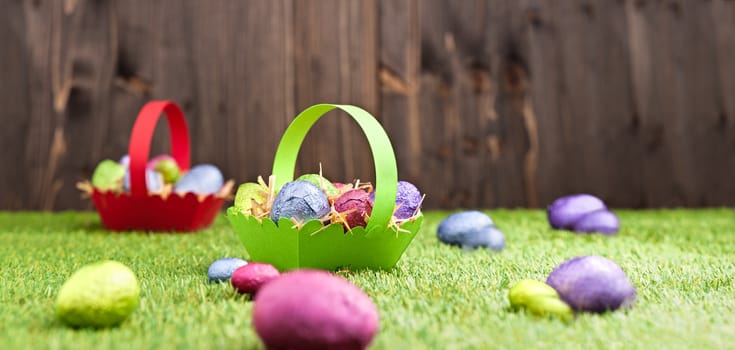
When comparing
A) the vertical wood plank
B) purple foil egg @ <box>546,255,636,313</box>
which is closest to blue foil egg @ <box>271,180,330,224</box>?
purple foil egg @ <box>546,255,636,313</box>

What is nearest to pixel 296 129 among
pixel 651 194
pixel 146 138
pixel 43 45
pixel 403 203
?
pixel 403 203

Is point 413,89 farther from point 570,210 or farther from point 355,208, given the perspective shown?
point 355,208

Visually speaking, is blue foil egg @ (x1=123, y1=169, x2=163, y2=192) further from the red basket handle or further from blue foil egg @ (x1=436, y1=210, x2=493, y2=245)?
blue foil egg @ (x1=436, y1=210, x2=493, y2=245)

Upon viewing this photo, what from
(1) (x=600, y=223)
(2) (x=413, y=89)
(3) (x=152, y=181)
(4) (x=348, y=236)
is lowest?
(1) (x=600, y=223)

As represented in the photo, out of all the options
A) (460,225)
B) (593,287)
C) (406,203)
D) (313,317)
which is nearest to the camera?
(313,317)

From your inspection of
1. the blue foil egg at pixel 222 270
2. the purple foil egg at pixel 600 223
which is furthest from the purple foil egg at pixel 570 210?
the blue foil egg at pixel 222 270

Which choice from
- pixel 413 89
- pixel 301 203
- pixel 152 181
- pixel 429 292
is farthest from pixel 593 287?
pixel 413 89

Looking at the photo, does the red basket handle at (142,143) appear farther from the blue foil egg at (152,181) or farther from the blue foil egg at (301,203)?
the blue foil egg at (301,203)
